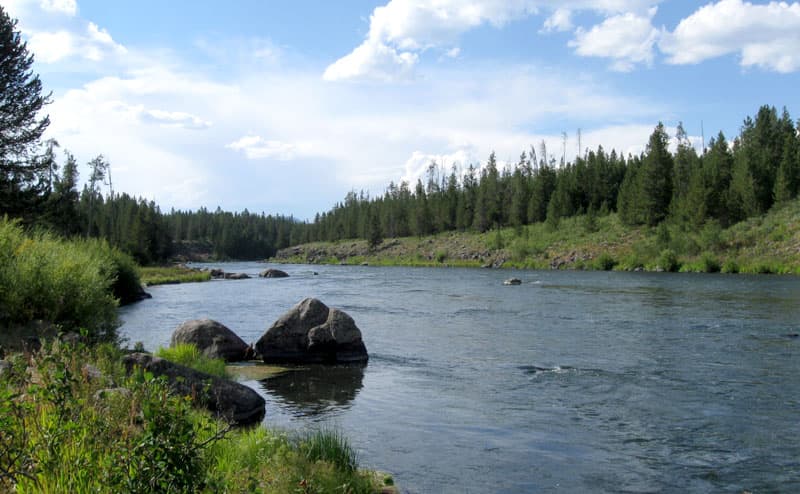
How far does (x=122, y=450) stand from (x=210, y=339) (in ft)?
46.8

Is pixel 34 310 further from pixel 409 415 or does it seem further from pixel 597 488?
pixel 597 488

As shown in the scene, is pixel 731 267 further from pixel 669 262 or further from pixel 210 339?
pixel 210 339

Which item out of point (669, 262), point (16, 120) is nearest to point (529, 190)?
point (669, 262)

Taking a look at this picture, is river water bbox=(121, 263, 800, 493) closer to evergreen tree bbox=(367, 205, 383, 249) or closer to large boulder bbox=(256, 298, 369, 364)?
large boulder bbox=(256, 298, 369, 364)

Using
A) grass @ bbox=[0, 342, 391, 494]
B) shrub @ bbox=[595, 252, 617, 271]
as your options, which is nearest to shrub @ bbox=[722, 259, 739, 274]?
shrub @ bbox=[595, 252, 617, 271]

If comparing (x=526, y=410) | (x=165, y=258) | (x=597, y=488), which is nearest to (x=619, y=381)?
(x=526, y=410)

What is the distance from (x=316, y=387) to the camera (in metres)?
16.0

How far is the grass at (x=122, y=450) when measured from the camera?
4812 mm

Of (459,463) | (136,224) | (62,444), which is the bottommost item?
(459,463)

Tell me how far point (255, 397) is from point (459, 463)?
4.98 meters

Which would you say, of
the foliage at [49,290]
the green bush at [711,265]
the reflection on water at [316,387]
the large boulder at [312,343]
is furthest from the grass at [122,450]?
the green bush at [711,265]

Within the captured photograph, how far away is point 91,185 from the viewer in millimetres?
93125

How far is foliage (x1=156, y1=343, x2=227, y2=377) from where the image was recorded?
15.5 m

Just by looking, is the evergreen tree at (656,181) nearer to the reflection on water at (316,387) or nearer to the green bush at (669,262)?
the green bush at (669,262)
